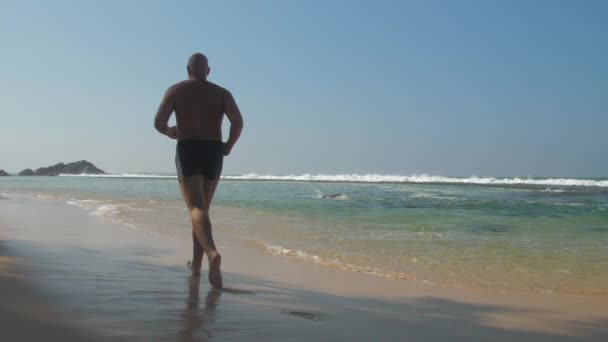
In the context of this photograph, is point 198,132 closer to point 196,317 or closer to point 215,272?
point 215,272

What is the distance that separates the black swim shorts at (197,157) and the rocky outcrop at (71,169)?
317 feet

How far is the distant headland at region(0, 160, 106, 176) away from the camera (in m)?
89.0

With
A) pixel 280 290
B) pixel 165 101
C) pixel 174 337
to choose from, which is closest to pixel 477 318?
pixel 280 290

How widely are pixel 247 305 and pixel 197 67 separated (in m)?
1.89

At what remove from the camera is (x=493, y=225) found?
10383 mm

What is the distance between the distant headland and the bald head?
9608 cm

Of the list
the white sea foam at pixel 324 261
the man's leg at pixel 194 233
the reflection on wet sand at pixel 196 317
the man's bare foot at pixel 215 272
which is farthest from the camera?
the white sea foam at pixel 324 261

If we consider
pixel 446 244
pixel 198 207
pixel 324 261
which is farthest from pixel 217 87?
pixel 446 244

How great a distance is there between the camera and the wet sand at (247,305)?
236 cm

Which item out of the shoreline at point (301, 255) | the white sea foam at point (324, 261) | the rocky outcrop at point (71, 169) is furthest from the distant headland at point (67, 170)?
the white sea foam at point (324, 261)

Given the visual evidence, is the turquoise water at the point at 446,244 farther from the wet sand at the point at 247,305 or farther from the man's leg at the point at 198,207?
the man's leg at the point at 198,207

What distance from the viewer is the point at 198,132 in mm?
3740

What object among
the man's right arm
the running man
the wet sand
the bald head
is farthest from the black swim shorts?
the wet sand

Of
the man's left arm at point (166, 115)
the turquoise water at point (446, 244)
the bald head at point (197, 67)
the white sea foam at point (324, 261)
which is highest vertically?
the bald head at point (197, 67)
